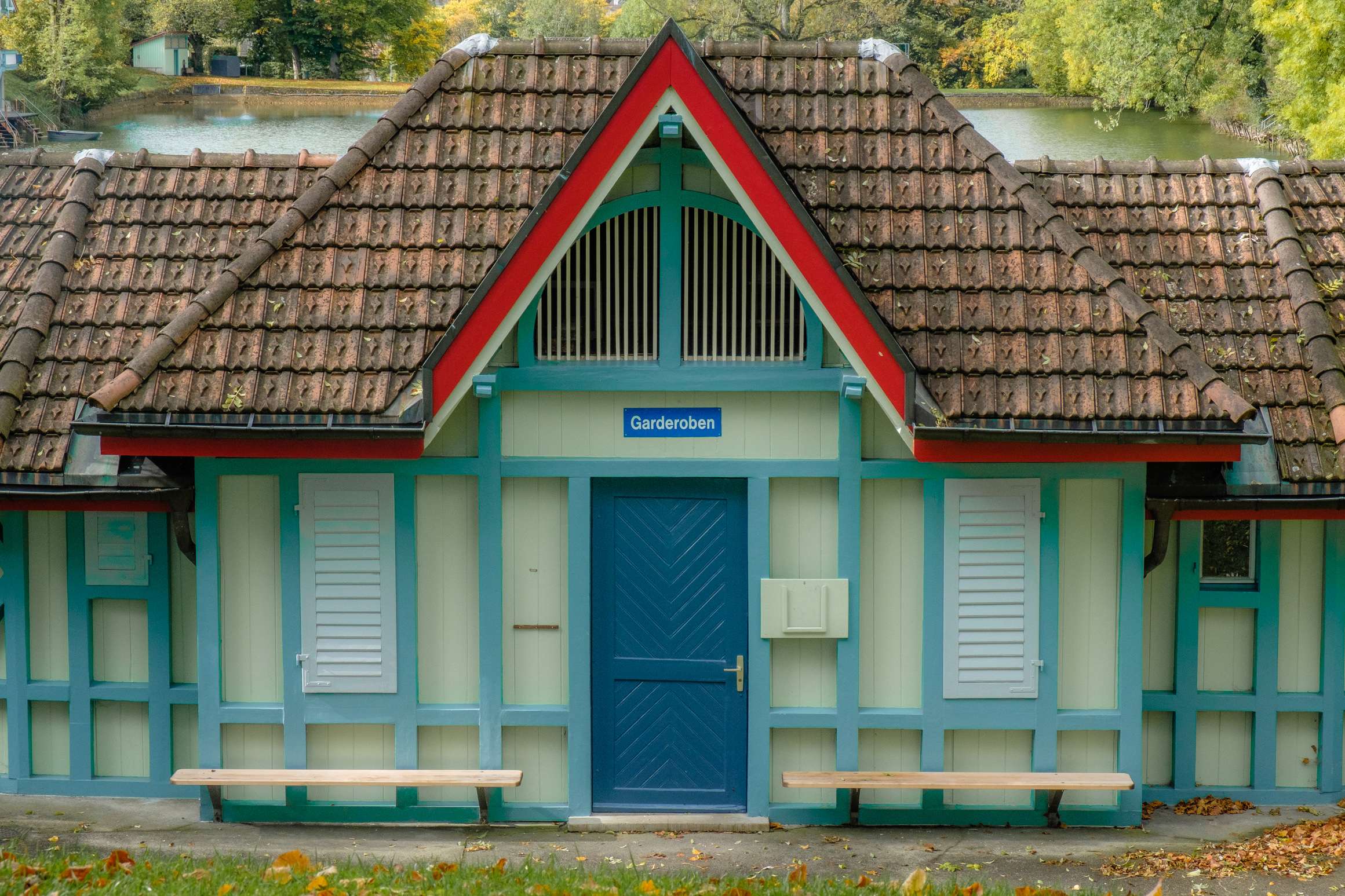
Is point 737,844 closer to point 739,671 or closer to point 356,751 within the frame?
point 739,671

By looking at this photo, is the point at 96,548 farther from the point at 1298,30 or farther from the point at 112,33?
the point at 1298,30

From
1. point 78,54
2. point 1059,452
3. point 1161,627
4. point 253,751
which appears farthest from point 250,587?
point 78,54

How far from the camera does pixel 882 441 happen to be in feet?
27.5

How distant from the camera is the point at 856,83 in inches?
355

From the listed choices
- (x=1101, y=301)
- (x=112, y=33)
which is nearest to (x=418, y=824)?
(x=1101, y=301)

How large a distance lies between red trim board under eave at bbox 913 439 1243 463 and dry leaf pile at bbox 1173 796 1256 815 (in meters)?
2.41

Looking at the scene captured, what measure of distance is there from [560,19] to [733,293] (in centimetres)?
1989

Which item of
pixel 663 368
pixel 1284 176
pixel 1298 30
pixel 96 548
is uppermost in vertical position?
pixel 1298 30

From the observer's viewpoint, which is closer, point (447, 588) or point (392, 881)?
point (392, 881)

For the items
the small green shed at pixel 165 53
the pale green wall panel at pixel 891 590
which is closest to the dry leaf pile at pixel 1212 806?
the pale green wall panel at pixel 891 590

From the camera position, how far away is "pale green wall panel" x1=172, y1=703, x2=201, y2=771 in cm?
912

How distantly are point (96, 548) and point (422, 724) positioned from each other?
2461 mm

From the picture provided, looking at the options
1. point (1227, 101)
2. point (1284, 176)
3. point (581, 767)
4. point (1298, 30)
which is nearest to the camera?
point (581, 767)

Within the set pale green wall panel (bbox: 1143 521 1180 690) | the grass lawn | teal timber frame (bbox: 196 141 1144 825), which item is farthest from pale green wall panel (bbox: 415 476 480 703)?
pale green wall panel (bbox: 1143 521 1180 690)
